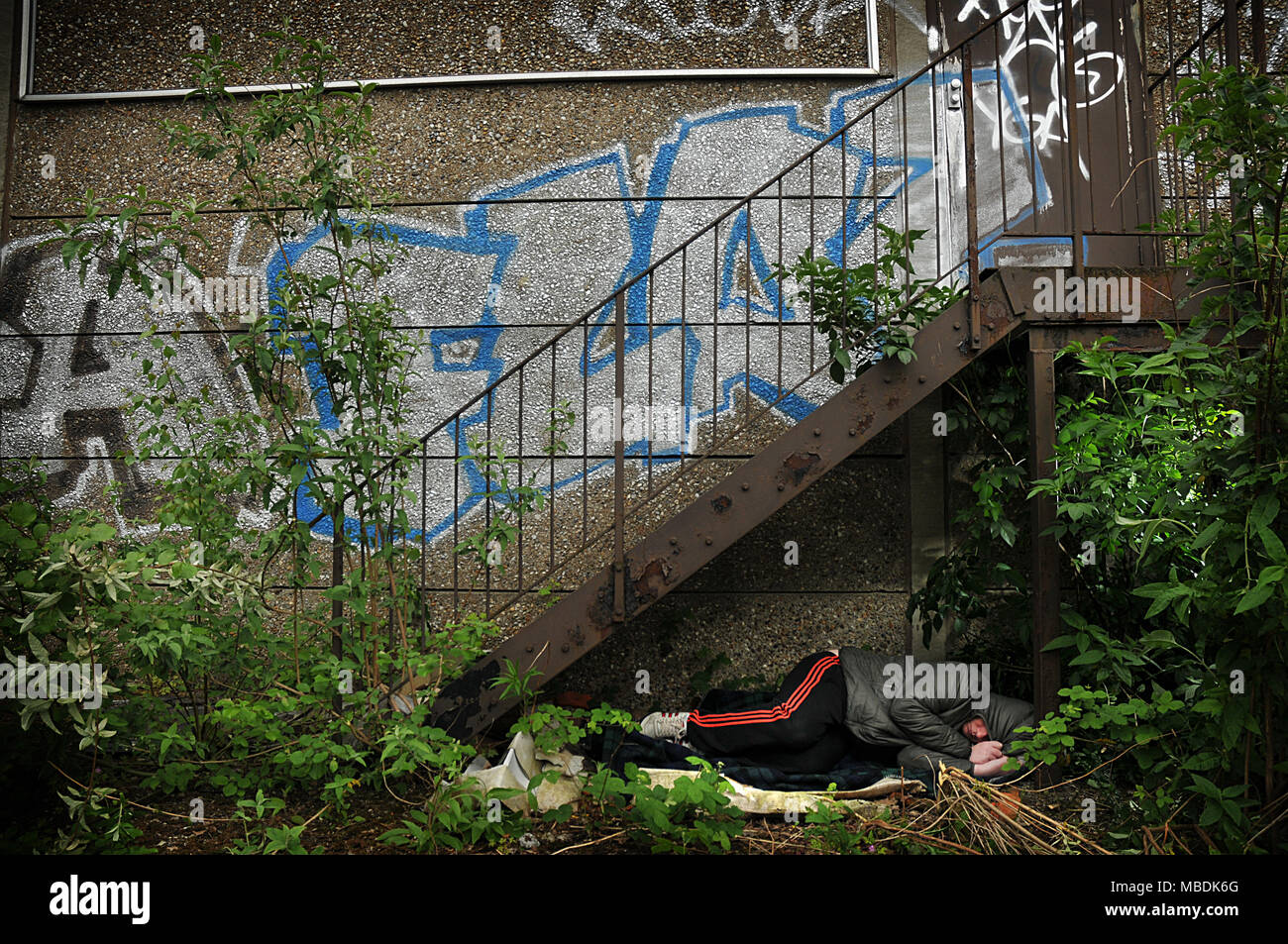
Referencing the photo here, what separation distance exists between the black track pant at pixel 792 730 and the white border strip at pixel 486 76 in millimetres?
3553

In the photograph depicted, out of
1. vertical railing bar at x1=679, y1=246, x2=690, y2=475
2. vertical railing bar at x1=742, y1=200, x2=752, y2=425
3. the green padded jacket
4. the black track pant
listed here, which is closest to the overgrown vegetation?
the green padded jacket

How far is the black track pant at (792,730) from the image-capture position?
13.3 ft

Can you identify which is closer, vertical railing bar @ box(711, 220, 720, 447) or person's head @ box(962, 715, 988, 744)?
person's head @ box(962, 715, 988, 744)

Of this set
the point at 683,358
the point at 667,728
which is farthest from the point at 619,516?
the point at 667,728

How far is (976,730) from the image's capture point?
4.04 metres

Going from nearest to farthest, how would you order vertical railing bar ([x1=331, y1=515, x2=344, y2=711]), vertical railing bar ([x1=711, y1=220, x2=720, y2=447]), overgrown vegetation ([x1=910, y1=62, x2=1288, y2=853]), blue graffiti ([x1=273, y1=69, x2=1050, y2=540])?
1. overgrown vegetation ([x1=910, y1=62, x2=1288, y2=853])
2. vertical railing bar ([x1=331, y1=515, x2=344, y2=711])
3. vertical railing bar ([x1=711, y1=220, x2=720, y2=447])
4. blue graffiti ([x1=273, y1=69, x2=1050, y2=540])

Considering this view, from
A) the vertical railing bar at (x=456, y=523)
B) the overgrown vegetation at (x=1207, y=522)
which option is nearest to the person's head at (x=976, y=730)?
the overgrown vegetation at (x=1207, y=522)

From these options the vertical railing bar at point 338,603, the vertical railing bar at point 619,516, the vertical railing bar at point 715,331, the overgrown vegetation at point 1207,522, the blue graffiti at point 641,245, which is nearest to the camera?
the overgrown vegetation at point 1207,522

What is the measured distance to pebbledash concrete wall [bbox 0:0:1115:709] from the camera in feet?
17.3

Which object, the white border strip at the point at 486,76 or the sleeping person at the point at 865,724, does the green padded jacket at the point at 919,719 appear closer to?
the sleeping person at the point at 865,724

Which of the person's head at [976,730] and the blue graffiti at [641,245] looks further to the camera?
the blue graffiti at [641,245]

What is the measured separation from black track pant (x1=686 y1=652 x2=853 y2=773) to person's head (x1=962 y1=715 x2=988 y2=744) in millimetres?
539

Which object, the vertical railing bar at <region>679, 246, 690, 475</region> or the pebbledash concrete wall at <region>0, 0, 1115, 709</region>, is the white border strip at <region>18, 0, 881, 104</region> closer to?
the pebbledash concrete wall at <region>0, 0, 1115, 709</region>

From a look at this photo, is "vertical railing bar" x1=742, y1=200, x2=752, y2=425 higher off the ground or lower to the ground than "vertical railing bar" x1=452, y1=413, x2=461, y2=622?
higher
